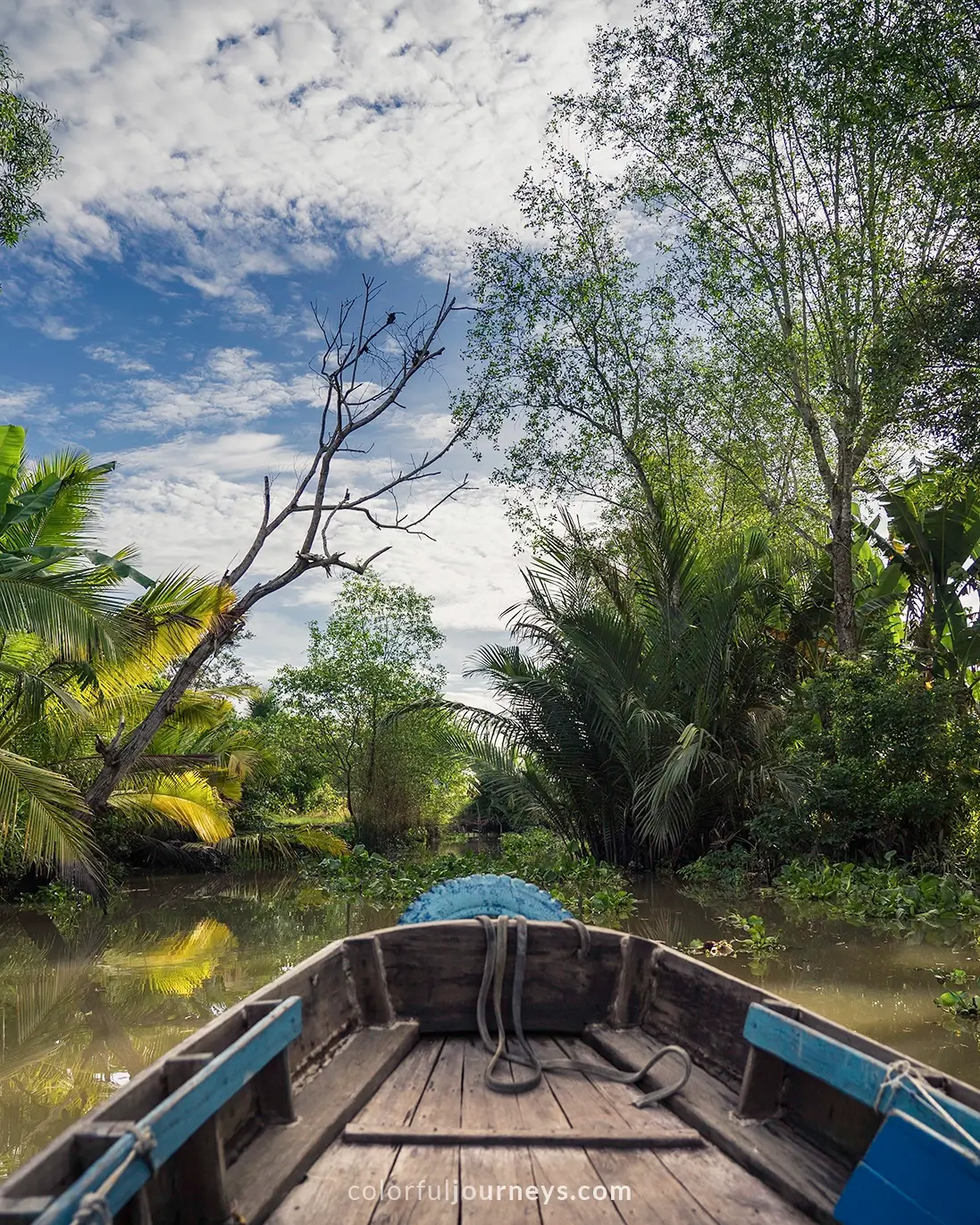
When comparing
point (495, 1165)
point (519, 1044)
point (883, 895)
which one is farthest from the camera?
point (883, 895)

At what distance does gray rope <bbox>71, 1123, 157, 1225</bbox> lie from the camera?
5.50 feet

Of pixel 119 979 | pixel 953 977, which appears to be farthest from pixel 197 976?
pixel 953 977

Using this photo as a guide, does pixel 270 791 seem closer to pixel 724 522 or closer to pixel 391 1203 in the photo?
pixel 724 522

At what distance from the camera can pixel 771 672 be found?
15109mm

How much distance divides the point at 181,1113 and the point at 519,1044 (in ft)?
6.55

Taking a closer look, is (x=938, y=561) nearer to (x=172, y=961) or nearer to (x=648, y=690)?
(x=648, y=690)

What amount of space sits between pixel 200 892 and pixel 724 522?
1348 centimetres

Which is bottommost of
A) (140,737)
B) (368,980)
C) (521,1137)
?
(521,1137)

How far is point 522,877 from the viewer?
493 inches

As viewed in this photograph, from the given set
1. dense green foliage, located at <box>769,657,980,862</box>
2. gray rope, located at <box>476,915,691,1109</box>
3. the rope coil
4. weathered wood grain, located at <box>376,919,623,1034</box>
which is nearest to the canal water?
gray rope, located at <box>476,915,691,1109</box>

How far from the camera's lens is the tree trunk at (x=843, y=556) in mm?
13961

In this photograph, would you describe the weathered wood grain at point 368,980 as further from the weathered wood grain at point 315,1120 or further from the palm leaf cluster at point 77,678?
the palm leaf cluster at point 77,678

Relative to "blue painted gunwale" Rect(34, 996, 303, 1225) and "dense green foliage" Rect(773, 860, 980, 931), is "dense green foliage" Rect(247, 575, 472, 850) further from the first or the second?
"blue painted gunwale" Rect(34, 996, 303, 1225)

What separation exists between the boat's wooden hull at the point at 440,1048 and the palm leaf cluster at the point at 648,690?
889 centimetres
